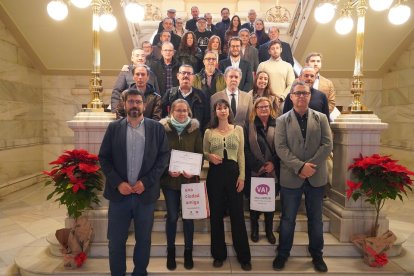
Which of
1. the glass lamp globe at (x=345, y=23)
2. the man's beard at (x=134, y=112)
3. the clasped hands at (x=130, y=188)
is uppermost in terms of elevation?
the glass lamp globe at (x=345, y=23)

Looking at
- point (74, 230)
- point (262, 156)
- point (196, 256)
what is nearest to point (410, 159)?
point (262, 156)

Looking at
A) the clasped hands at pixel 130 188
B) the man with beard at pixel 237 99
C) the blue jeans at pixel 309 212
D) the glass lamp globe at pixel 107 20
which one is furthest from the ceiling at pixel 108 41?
the blue jeans at pixel 309 212

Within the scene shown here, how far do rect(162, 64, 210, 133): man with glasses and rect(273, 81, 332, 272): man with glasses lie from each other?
1156 millimetres

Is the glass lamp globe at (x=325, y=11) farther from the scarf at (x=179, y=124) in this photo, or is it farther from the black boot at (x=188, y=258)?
the black boot at (x=188, y=258)

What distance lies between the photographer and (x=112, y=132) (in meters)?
3.43

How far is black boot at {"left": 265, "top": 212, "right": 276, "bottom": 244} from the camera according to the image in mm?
4281

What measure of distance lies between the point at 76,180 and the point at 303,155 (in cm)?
265

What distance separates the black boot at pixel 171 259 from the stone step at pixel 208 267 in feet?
0.17

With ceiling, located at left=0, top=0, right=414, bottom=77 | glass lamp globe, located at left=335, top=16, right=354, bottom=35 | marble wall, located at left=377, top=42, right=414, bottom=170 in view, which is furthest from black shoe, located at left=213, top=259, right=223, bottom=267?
marble wall, located at left=377, top=42, right=414, bottom=170

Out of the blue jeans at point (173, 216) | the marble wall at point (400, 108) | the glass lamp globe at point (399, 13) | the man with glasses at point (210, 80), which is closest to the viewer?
the blue jeans at point (173, 216)

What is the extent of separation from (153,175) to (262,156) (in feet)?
4.75

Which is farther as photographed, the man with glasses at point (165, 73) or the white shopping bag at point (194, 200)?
the man with glasses at point (165, 73)

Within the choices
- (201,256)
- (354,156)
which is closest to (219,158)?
(201,256)

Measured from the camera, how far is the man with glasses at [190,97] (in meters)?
4.43
